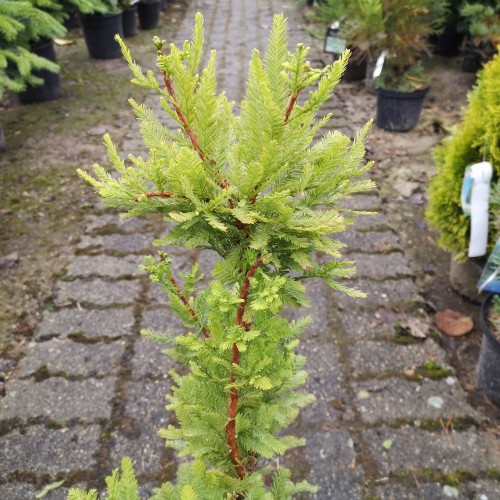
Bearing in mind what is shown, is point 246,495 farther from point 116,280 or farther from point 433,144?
point 433,144

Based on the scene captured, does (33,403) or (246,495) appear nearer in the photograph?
(246,495)

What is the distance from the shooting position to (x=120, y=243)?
3.93 m

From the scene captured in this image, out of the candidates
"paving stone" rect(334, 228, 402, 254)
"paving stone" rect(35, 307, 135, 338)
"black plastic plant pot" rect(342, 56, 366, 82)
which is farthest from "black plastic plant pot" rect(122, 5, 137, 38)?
"paving stone" rect(35, 307, 135, 338)

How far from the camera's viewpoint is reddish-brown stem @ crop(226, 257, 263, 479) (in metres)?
1.16

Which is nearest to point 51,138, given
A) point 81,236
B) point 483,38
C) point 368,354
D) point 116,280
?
point 81,236

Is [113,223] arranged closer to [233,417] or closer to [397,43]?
[233,417]

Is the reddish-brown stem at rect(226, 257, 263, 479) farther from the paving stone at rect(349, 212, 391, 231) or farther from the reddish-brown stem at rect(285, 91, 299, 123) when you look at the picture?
the paving stone at rect(349, 212, 391, 231)

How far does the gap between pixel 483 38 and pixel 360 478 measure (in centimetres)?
577

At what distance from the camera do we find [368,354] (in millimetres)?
3057

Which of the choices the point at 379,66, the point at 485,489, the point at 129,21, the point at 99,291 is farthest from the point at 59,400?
the point at 129,21

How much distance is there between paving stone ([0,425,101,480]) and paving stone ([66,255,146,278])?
4.19 feet

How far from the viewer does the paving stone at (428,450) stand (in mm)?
2469

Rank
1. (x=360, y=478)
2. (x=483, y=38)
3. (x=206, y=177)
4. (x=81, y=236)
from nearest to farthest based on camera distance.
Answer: (x=206, y=177) → (x=360, y=478) → (x=81, y=236) → (x=483, y=38)

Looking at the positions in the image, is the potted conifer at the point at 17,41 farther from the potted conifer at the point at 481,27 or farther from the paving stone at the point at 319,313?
the potted conifer at the point at 481,27
